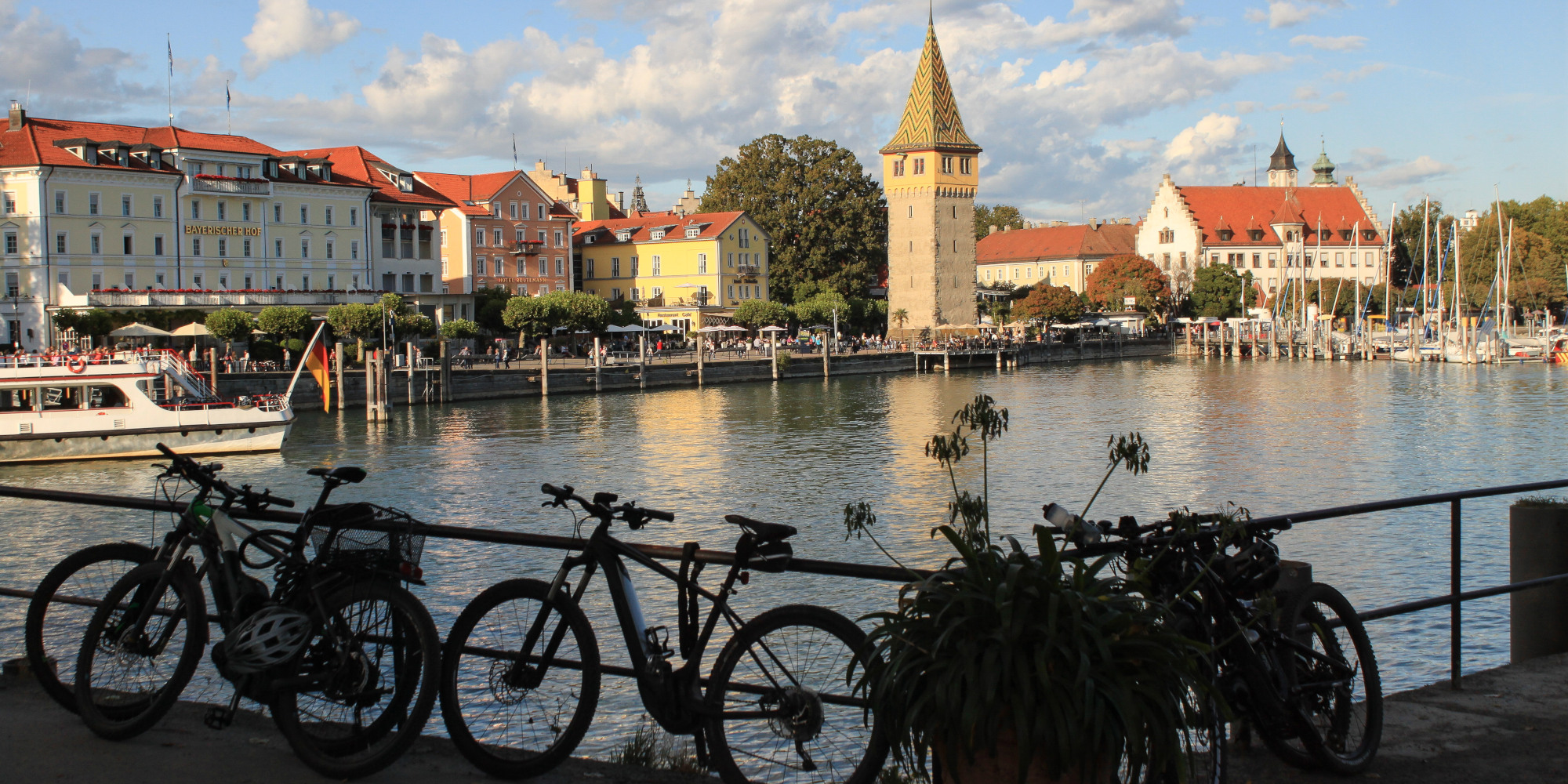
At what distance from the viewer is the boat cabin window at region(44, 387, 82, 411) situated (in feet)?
108

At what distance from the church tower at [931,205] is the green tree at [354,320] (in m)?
44.2

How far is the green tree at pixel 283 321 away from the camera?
170 feet

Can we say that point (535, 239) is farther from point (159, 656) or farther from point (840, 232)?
point (159, 656)

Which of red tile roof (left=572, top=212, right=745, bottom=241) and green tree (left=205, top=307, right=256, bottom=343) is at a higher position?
red tile roof (left=572, top=212, right=745, bottom=241)

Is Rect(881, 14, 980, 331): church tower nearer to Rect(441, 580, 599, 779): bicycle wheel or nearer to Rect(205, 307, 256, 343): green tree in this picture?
Rect(205, 307, 256, 343): green tree

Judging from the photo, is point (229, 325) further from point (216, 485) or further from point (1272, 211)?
point (1272, 211)

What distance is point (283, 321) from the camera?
52.0 metres

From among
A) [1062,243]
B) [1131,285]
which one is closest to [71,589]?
[1131,285]

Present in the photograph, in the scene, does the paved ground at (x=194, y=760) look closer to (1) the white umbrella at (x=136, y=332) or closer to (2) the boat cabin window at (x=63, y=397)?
(2) the boat cabin window at (x=63, y=397)

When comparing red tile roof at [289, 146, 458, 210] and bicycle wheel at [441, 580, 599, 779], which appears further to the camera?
red tile roof at [289, 146, 458, 210]

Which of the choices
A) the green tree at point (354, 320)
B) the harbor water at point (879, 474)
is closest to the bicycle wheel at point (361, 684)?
the harbor water at point (879, 474)

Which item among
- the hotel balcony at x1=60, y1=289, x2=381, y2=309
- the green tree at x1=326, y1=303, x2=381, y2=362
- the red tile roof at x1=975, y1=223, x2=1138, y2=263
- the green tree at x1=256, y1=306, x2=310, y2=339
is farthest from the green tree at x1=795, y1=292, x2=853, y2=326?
the red tile roof at x1=975, y1=223, x2=1138, y2=263

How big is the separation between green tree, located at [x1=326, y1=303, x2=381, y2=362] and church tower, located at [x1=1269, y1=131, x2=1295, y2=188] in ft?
345

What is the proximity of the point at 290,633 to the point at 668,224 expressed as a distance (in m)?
82.3
